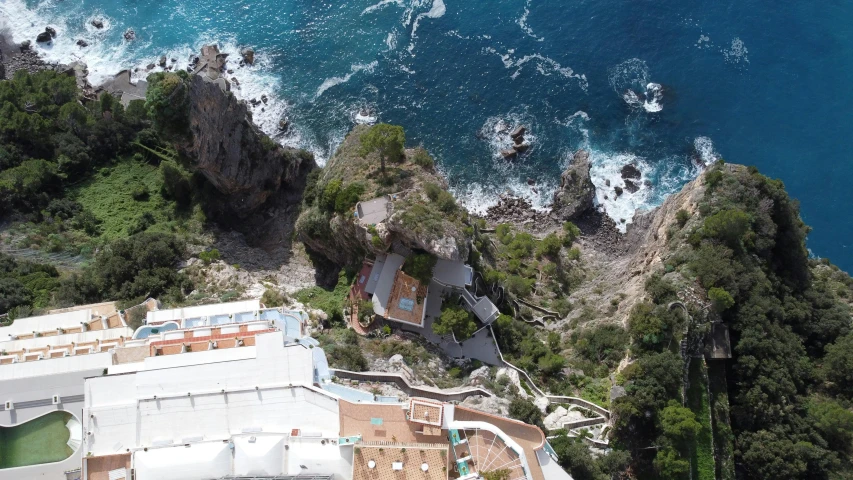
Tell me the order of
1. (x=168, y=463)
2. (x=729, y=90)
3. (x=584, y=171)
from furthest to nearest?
1. (x=729, y=90)
2. (x=584, y=171)
3. (x=168, y=463)

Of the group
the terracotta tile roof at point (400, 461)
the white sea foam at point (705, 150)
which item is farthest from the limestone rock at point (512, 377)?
the white sea foam at point (705, 150)

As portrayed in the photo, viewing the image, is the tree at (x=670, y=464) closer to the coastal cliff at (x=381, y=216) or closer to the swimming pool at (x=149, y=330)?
the coastal cliff at (x=381, y=216)

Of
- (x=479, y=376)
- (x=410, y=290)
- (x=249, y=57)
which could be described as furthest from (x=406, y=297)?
(x=249, y=57)

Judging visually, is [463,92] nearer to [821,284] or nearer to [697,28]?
[697,28]

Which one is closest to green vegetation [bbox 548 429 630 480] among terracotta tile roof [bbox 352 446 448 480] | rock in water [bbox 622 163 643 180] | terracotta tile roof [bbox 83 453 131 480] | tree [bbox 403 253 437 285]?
terracotta tile roof [bbox 352 446 448 480]

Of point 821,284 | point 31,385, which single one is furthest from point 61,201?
point 821,284
